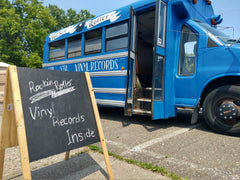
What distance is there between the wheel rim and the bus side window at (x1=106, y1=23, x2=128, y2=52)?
2626 millimetres

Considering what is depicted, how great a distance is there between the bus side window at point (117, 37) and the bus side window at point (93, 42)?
344 mm

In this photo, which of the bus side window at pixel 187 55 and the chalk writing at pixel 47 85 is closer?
the chalk writing at pixel 47 85

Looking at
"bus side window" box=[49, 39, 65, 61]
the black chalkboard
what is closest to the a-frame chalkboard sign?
the black chalkboard

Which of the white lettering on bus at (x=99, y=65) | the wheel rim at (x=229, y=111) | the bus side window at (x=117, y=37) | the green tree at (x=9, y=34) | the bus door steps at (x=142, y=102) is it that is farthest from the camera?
the green tree at (x=9, y=34)

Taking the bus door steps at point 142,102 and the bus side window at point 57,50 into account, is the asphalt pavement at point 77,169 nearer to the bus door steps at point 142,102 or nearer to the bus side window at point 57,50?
the bus door steps at point 142,102

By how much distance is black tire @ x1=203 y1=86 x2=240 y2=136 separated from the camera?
3.17 m

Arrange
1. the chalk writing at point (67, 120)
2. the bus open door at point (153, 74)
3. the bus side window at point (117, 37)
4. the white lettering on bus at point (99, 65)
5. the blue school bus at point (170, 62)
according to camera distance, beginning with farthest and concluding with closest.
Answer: the white lettering on bus at point (99, 65), the bus side window at point (117, 37), the bus open door at point (153, 74), the blue school bus at point (170, 62), the chalk writing at point (67, 120)

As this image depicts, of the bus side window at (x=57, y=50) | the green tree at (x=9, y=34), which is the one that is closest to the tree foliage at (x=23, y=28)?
the green tree at (x=9, y=34)

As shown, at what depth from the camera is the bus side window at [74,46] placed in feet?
18.6

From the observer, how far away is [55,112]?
1929mm

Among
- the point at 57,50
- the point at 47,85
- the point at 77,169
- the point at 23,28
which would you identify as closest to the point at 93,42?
the point at 57,50

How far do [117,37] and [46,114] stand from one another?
3.39m

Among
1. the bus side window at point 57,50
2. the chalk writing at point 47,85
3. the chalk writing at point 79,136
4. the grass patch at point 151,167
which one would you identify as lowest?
the grass patch at point 151,167

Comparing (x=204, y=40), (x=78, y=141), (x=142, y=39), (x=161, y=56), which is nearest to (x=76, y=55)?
(x=142, y=39)
